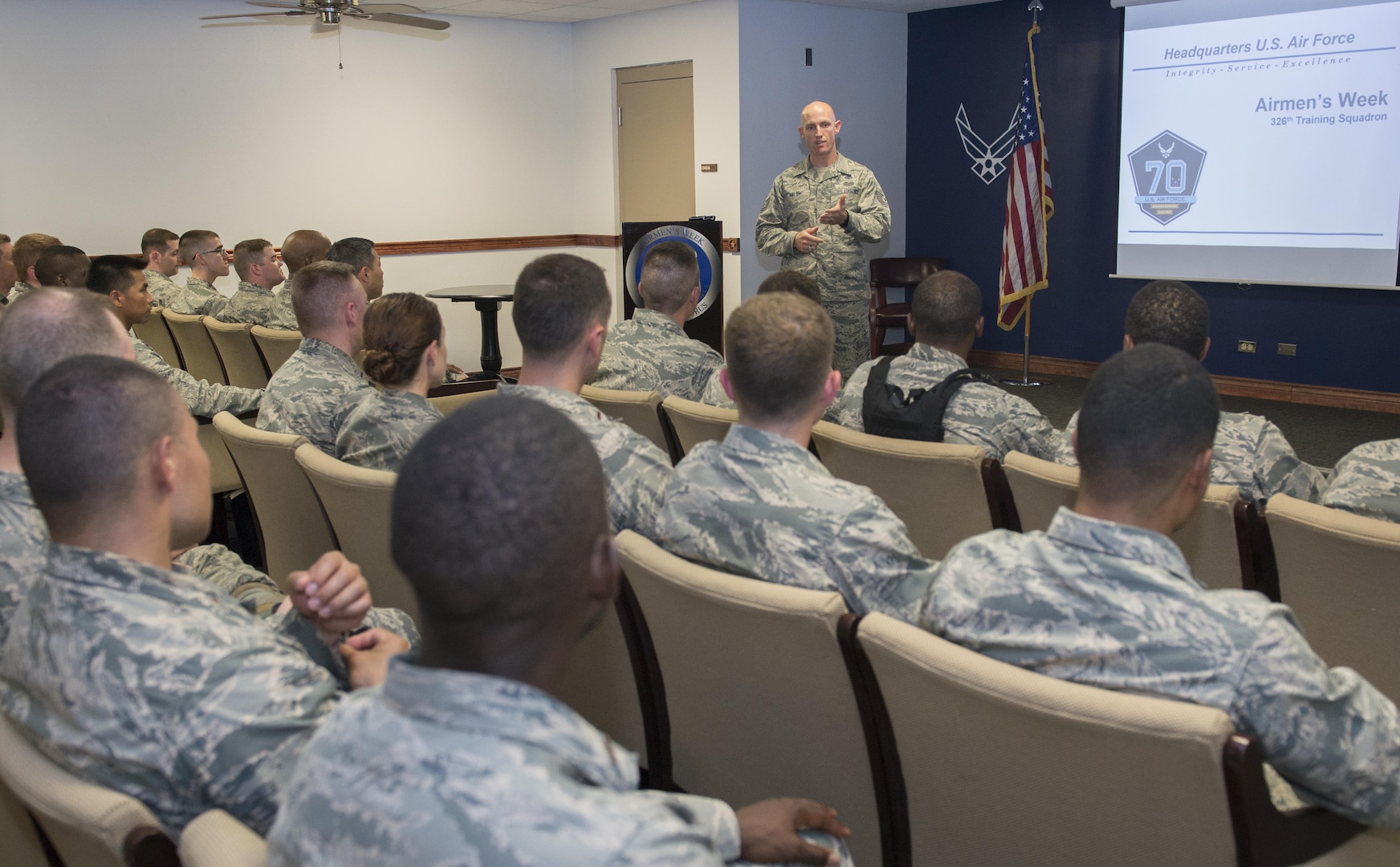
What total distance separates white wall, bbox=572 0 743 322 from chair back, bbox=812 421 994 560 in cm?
536

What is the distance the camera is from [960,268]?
28.3 ft

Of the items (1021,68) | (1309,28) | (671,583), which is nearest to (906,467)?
(671,583)

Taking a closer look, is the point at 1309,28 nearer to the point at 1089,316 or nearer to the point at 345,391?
the point at 1089,316

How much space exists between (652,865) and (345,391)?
2756 mm

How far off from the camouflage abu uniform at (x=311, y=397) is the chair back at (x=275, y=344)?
A: 1.26 meters

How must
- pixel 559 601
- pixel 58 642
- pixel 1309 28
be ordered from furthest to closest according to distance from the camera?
1. pixel 1309 28
2. pixel 58 642
3. pixel 559 601

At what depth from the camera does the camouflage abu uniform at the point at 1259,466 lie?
2.43 meters

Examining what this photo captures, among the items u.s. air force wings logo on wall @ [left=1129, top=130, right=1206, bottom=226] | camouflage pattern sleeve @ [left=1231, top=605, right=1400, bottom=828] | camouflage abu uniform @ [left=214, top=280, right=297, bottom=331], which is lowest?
camouflage pattern sleeve @ [left=1231, top=605, right=1400, bottom=828]

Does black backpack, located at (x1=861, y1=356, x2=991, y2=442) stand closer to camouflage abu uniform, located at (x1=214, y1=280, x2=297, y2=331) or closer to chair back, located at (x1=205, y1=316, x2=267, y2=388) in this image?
chair back, located at (x1=205, y1=316, x2=267, y2=388)

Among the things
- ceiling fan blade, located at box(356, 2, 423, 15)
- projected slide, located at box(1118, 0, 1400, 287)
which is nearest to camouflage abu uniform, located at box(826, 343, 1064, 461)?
ceiling fan blade, located at box(356, 2, 423, 15)

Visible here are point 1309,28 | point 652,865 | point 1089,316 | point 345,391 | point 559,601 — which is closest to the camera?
point 652,865

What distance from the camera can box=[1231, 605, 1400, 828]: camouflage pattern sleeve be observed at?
50.3 inches

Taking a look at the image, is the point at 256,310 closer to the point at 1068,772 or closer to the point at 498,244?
the point at 498,244

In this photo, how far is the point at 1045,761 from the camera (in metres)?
1.31
